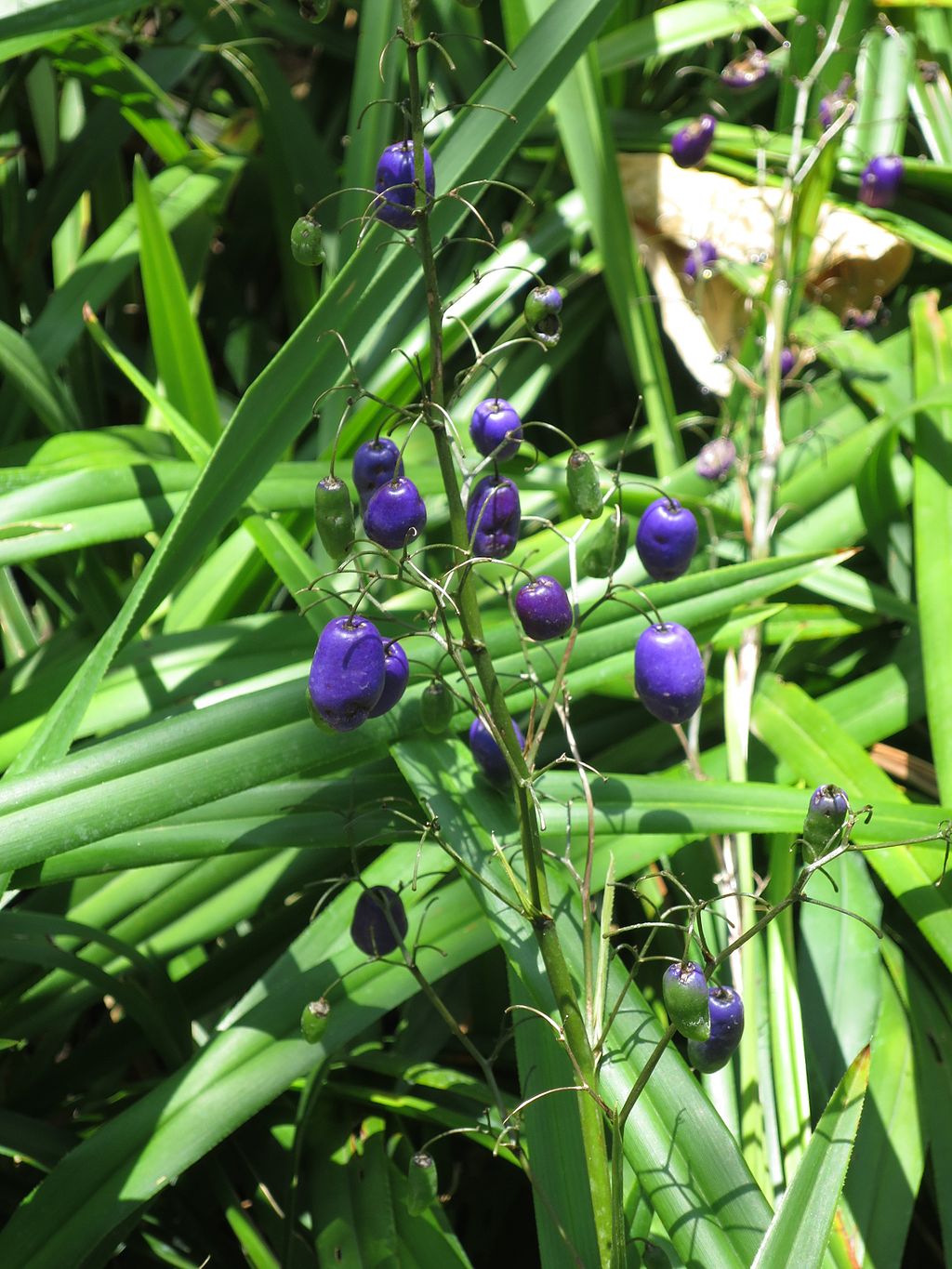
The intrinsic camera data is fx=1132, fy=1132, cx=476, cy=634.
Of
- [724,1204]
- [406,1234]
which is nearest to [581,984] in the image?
[724,1204]

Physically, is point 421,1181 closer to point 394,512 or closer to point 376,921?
point 376,921

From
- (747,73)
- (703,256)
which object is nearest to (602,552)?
(703,256)

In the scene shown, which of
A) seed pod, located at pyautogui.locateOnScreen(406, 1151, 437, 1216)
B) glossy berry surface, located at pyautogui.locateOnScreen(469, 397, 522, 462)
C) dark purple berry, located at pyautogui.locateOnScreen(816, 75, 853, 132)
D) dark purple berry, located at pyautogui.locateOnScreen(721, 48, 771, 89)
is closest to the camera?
seed pod, located at pyautogui.locateOnScreen(406, 1151, 437, 1216)

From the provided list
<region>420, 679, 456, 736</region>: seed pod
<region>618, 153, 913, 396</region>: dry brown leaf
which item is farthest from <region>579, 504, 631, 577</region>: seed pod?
<region>618, 153, 913, 396</region>: dry brown leaf

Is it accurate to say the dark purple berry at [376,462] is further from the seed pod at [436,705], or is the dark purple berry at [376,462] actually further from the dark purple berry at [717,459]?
the dark purple berry at [717,459]

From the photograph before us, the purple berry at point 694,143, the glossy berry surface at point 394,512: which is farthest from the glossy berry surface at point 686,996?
the purple berry at point 694,143

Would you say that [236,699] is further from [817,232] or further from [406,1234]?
[817,232]

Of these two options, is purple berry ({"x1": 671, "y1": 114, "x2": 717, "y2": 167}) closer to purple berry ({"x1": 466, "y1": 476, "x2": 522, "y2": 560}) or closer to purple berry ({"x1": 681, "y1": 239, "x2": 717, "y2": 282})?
purple berry ({"x1": 681, "y1": 239, "x2": 717, "y2": 282})
